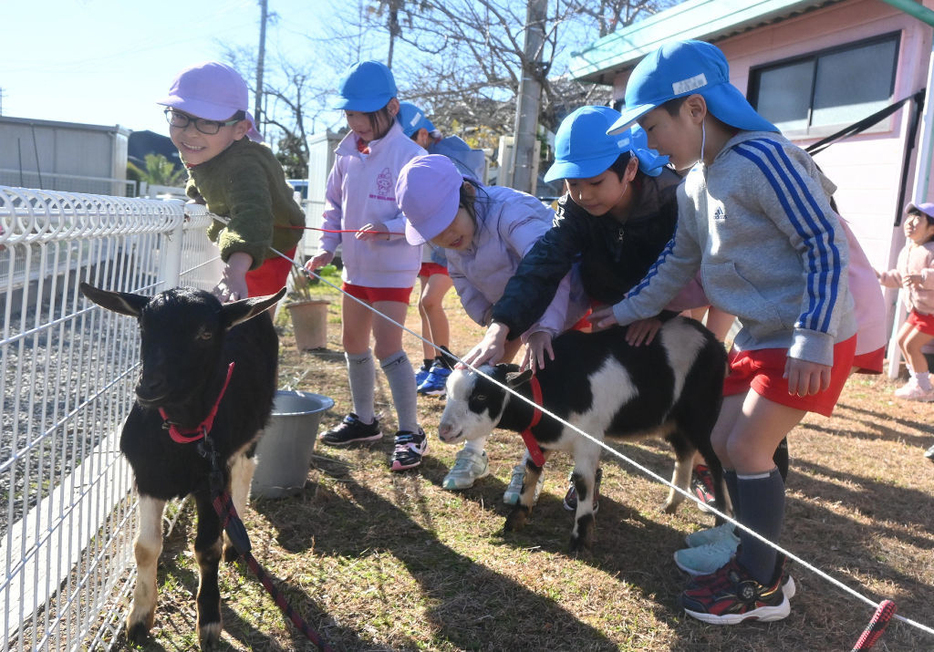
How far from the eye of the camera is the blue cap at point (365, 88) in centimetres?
414

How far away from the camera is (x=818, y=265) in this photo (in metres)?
2.38

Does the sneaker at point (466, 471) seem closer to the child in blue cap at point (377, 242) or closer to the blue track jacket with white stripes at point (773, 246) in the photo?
the child in blue cap at point (377, 242)

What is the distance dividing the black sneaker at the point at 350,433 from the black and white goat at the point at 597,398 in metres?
1.42

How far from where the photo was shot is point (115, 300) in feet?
7.66

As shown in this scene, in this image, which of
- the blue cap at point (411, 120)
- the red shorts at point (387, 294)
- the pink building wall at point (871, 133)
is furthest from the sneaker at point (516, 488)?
the pink building wall at point (871, 133)

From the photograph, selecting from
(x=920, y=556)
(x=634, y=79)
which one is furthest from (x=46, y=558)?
(x=920, y=556)

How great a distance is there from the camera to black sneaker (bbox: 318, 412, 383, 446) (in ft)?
15.4

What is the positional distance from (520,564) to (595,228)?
1505mm

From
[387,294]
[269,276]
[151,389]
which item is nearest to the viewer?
[151,389]

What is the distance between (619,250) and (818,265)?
114 cm

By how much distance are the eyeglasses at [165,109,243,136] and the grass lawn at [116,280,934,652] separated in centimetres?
179

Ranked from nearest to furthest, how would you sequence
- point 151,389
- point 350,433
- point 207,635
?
point 151,389
point 207,635
point 350,433

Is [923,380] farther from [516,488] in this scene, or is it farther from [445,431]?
[445,431]

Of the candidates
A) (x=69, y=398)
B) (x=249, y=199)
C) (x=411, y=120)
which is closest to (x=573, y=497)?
(x=249, y=199)
